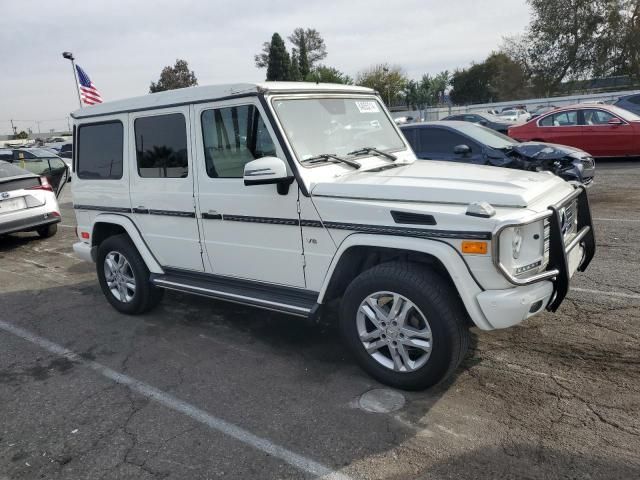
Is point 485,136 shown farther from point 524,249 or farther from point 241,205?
point 524,249

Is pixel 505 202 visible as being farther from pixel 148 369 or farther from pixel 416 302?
pixel 148 369

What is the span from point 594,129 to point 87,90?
13557mm

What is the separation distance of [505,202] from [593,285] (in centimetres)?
263

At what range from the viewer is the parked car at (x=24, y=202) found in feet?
28.6

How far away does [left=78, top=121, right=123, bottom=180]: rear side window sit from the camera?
5309 mm

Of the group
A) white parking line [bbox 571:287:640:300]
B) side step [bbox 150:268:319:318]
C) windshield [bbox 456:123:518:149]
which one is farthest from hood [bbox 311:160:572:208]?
windshield [bbox 456:123:518:149]

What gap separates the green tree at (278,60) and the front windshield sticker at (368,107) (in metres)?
57.9

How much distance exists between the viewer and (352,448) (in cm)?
312

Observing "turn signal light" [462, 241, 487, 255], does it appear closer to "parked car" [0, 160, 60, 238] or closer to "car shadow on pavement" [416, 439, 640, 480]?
"car shadow on pavement" [416, 439, 640, 480]

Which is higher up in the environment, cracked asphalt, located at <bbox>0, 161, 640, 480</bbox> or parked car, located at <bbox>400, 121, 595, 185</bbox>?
parked car, located at <bbox>400, 121, 595, 185</bbox>

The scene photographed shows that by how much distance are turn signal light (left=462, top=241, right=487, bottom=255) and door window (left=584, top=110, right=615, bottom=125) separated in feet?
40.3

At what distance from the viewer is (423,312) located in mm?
3410

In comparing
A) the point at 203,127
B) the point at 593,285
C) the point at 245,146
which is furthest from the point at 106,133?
the point at 593,285

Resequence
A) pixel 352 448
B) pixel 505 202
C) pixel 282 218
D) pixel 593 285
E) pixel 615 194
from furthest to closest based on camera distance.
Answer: pixel 615 194 < pixel 593 285 < pixel 282 218 < pixel 505 202 < pixel 352 448
